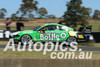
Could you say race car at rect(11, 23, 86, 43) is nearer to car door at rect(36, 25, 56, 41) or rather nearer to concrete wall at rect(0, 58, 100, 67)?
car door at rect(36, 25, 56, 41)

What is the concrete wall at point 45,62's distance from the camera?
16.0 ft

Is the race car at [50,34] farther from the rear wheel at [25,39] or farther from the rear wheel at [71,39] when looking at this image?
the rear wheel at [25,39]

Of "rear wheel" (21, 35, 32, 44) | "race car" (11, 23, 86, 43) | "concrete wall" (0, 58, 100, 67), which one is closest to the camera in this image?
"concrete wall" (0, 58, 100, 67)

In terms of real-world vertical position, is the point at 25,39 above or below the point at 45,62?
below

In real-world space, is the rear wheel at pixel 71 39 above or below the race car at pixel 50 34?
below

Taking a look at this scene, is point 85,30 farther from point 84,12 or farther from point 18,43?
point 84,12

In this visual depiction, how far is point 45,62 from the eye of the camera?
4895 millimetres

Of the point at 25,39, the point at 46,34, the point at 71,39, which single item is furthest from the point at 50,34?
the point at 25,39

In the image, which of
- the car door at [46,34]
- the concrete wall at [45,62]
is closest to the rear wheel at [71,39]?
the car door at [46,34]

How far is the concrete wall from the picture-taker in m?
4.86

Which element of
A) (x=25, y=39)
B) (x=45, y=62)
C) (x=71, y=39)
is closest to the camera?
(x=45, y=62)

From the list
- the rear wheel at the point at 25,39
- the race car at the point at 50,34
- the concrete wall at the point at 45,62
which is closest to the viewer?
the concrete wall at the point at 45,62

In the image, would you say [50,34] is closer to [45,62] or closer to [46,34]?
[46,34]

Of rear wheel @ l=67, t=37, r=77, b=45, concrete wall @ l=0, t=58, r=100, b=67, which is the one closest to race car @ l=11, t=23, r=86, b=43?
rear wheel @ l=67, t=37, r=77, b=45
